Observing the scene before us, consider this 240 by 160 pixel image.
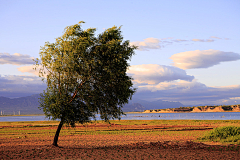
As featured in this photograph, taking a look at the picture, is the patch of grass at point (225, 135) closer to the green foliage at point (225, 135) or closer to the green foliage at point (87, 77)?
the green foliage at point (225, 135)

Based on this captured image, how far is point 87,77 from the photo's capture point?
88.2 feet

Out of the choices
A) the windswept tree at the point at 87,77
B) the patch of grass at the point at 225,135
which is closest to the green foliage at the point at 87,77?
the windswept tree at the point at 87,77

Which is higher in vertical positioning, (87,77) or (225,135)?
(87,77)

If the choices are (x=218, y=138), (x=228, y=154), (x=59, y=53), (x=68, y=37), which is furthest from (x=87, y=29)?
(x=218, y=138)

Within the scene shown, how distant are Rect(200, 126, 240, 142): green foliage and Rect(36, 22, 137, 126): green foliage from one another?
647 inches

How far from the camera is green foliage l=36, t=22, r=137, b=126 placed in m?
26.8

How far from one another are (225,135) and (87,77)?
74.1 ft

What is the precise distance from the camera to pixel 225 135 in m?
34.8

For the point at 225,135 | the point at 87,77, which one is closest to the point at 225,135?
the point at 225,135

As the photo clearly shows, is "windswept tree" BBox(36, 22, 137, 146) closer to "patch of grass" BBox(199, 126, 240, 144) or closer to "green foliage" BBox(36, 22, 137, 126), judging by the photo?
"green foliage" BBox(36, 22, 137, 126)

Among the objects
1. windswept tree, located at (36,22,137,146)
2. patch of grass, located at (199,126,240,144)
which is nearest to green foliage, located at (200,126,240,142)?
patch of grass, located at (199,126,240,144)

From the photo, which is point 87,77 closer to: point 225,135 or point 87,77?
point 87,77

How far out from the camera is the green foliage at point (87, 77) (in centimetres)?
2678

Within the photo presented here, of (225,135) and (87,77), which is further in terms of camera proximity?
(225,135)
